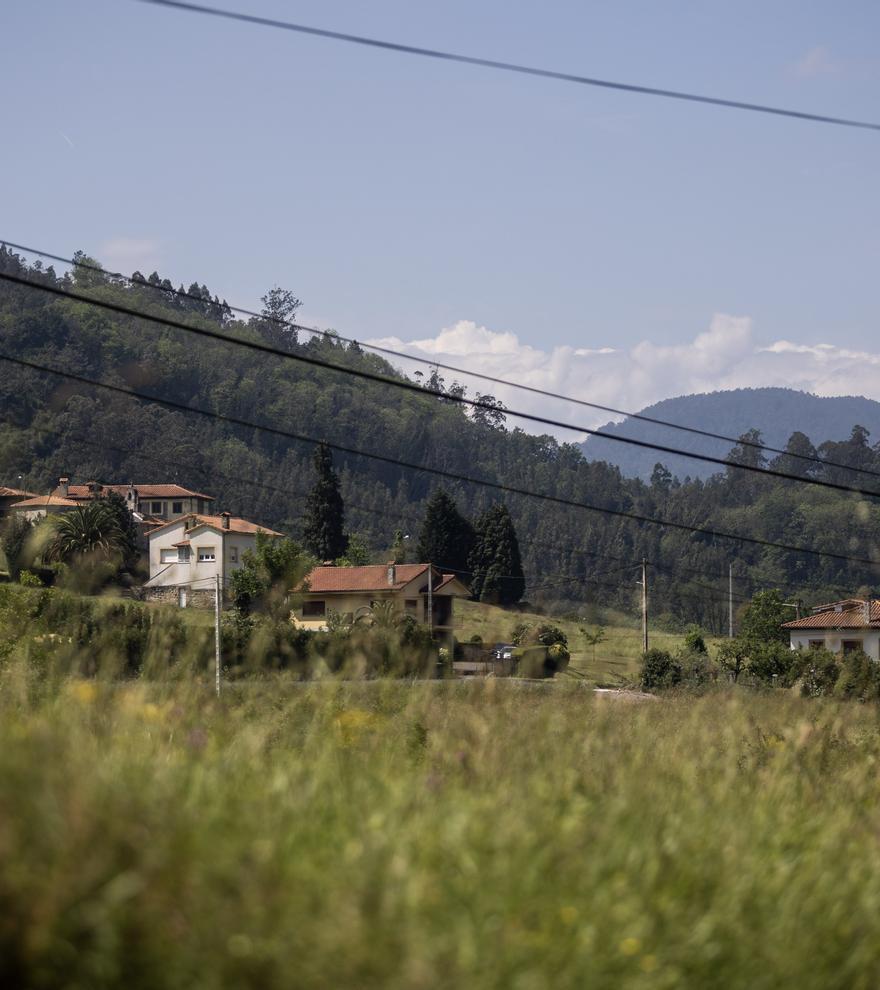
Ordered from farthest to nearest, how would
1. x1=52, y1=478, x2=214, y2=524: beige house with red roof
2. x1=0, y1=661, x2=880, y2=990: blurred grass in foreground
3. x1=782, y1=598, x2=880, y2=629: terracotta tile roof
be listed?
x1=52, y1=478, x2=214, y2=524: beige house with red roof
x1=782, y1=598, x2=880, y2=629: terracotta tile roof
x1=0, y1=661, x2=880, y2=990: blurred grass in foreground

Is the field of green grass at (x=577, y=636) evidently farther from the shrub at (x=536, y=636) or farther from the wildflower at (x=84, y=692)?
the wildflower at (x=84, y=692)

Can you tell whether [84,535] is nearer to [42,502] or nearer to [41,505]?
[41,505]

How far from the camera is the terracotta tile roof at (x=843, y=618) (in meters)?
69.8

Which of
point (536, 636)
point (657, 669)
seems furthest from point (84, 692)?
point (536, 636)

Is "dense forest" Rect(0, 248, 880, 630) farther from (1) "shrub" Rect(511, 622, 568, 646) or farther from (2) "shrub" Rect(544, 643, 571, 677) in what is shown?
(2) "shrub" Rect(544, 643, 571, 677)

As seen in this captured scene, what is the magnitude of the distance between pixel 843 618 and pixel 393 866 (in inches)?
2818

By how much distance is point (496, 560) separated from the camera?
102 m

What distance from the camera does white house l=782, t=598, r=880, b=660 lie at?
69312mm

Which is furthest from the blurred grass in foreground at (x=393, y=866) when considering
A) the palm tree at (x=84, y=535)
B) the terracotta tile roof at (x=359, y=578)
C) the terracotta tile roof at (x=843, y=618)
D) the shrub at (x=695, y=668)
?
the palm tree at (x=84, y=535)

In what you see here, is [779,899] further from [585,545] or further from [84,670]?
[585,545]

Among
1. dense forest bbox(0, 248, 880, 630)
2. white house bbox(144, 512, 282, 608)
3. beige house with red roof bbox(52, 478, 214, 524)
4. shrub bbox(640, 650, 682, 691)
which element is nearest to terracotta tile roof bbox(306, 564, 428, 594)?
white house bbox(144, 512, 282, 608)

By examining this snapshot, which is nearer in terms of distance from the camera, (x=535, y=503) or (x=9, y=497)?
(x=9, y=497)

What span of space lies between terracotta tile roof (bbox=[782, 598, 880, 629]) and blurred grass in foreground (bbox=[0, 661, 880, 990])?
66.0 metres

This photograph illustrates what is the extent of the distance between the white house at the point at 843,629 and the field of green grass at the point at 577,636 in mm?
5189
